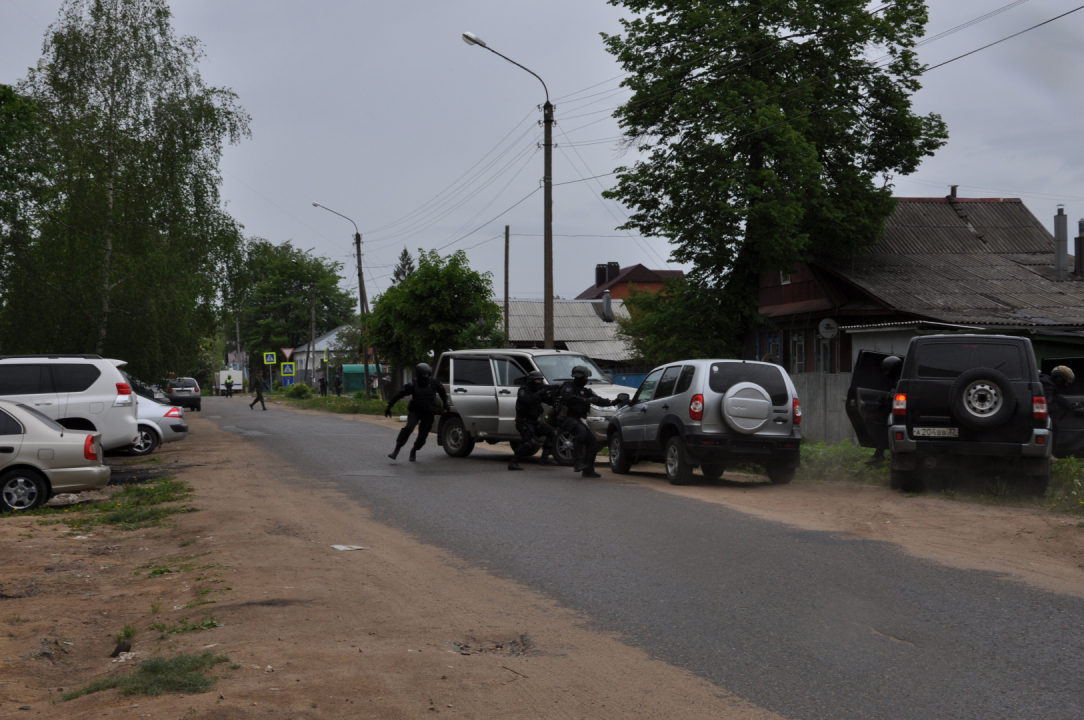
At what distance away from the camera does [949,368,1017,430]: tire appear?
11852mm

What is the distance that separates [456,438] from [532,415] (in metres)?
2.87

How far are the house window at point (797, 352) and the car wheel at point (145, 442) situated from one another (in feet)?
73.4

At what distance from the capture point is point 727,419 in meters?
14.0

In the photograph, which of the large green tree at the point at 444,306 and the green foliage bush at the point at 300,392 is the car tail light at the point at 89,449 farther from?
the green foliage bush at the point at 300,392

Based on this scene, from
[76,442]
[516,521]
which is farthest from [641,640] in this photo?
[76,442]

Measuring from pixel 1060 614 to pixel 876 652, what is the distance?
5.31ft

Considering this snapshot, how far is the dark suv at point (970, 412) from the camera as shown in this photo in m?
11.8

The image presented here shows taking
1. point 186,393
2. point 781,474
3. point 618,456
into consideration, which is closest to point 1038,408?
point 781,474

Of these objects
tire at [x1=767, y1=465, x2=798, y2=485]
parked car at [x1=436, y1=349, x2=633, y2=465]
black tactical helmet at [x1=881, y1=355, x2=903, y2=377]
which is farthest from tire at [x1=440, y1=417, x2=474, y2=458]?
black tactical helmet at [x1=881, y1=355, x2=903, y2=377]

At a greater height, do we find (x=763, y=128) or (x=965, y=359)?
(x=763, y=128)

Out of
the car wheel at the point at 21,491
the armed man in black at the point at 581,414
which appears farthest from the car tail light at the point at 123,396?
the armed man in black at the point at 581,414

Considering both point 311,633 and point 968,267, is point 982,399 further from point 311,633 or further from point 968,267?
point 968,267

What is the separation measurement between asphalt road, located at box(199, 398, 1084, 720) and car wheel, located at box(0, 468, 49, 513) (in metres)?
4.45

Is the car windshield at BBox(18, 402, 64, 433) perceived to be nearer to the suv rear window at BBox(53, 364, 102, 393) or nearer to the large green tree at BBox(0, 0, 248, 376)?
the suv rear window at BBox(53, 364, 102, 393)
